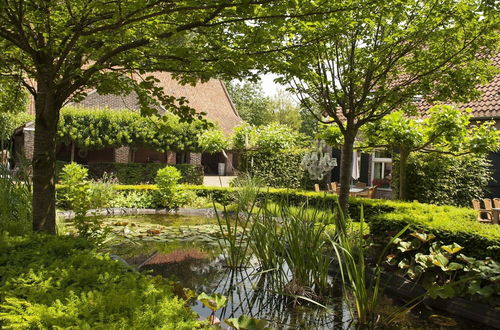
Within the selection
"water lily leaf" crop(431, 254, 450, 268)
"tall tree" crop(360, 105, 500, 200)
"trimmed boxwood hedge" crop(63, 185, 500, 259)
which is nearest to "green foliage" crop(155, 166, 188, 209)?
"tall tree" crop(360, 105, 500, 200)

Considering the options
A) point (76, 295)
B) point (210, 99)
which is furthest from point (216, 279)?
point (210, 99)

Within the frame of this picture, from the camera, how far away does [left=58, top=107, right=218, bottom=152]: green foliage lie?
57.2 feet

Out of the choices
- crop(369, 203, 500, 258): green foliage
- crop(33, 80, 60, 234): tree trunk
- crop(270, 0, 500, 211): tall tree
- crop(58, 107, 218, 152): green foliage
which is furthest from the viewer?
crop(58, 107, 218, 152): green foliage

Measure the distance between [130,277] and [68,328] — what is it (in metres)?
0.85

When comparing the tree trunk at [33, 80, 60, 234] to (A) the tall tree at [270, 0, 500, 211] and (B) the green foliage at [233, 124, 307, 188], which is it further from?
(B) the green foliage at [233, 124, 307, 188]

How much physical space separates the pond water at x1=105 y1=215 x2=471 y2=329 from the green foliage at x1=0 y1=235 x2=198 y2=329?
0.44 m

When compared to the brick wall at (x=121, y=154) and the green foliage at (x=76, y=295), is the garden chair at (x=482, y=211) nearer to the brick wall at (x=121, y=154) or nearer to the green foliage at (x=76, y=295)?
the green foliage at (x=76, y=295)

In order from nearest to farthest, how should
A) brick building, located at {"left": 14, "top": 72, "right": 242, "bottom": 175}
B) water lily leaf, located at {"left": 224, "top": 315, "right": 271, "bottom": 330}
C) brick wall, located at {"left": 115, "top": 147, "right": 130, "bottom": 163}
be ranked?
water lily leaf, located at {"left": 224, "top": 315, "right": 271, "bottom": 330} → brick building, located at {"left": 14, "top": 72, "right": 242, "bottom": 175} → brick wall, located at {"left": 115, "top": 147, "right": 130, "bottom": 163}

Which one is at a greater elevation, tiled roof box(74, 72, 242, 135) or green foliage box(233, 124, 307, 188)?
tiled roof box(74, 72, 242, 135)

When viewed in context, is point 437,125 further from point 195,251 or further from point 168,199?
point 168,199

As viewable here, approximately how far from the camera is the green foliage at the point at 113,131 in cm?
1742

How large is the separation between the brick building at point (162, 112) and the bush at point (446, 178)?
496 inches

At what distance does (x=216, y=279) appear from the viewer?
5.01 meters

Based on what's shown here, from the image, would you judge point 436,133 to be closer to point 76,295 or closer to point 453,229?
point 453,229
